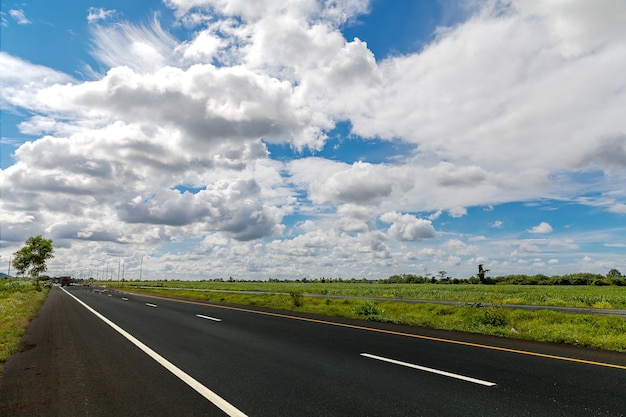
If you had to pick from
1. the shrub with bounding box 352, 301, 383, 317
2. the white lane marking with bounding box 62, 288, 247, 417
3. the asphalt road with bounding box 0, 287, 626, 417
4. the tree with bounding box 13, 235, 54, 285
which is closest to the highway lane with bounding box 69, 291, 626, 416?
the asphalt road with bounding box 0, 287, 626, 417

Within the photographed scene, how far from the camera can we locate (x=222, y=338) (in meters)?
12.1

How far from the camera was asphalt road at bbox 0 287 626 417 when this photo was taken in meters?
5.59

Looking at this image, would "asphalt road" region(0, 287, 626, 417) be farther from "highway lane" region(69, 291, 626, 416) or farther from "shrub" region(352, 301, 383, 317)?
"shrub" region(352, 301, 383, 317)

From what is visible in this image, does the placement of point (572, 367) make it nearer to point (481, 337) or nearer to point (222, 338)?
point (481, 337)

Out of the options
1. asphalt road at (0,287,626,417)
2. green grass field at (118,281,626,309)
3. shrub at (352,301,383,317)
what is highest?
asphalt road at (0,287,626,417)

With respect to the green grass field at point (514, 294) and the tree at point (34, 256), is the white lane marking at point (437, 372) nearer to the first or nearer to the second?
the green grass field at point (514, 294)

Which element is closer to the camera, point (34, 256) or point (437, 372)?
point (437, 372)

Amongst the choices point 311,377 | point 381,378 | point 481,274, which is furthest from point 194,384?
point 481,274

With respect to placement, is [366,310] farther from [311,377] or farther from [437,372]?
[311,377]

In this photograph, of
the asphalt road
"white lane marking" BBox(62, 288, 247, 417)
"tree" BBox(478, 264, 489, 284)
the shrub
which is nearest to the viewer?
"white lane marking" BBox(62, 288, 247, 417)

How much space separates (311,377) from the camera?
7211 millimetres

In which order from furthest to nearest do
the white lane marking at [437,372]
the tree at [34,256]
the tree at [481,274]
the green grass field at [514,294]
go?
the tree at [481,274]
the tree at [34,256]
the green grass field at [514,294]
the white lane marking at [437,372]

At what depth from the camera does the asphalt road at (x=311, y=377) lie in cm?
559

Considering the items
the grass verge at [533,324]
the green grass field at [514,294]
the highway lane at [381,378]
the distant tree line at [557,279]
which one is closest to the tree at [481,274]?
the distant tree line at [557,279]
